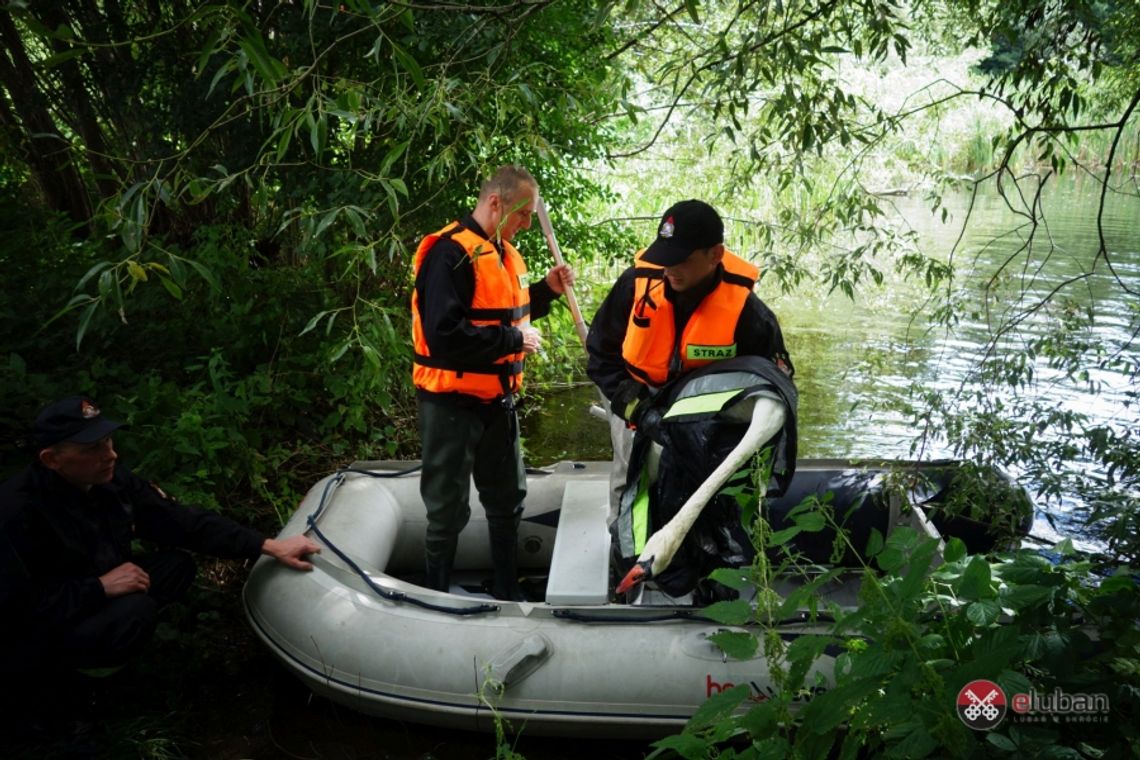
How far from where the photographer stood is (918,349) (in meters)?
6.73

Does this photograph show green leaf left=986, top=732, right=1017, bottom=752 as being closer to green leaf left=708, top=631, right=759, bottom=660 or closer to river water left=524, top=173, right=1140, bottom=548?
green leaf left=708, top=631, right=759, bottom=660

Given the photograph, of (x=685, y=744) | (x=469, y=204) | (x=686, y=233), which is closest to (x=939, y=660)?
(x=685, y=744)

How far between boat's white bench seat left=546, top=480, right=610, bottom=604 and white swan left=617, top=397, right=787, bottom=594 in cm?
49

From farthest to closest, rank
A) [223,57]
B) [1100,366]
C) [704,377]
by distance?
[223,57], [1100,366], [704,377]

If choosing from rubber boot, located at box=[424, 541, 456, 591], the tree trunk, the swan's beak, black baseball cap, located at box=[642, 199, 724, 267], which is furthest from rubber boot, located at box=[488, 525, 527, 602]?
the tree trunk

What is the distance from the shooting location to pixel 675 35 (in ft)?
18.4

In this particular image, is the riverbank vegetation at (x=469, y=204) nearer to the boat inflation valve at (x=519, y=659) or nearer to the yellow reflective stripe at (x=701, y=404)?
the yellow reflective stripe at (x=701, y=404)

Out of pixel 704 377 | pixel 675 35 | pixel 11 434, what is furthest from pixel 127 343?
pixel 675 35

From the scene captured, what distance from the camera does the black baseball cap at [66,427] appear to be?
8.84 ft

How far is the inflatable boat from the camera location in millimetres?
2816

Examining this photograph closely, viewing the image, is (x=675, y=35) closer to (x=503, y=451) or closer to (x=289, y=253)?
(x=289, y=253)

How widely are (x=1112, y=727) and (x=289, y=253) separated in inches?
191

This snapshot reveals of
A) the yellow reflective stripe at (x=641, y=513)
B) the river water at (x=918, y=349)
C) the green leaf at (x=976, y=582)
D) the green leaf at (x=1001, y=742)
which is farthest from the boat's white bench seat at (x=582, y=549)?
the green leaf at (x=1001, y=742)

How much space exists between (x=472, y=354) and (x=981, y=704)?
6.47 feet
